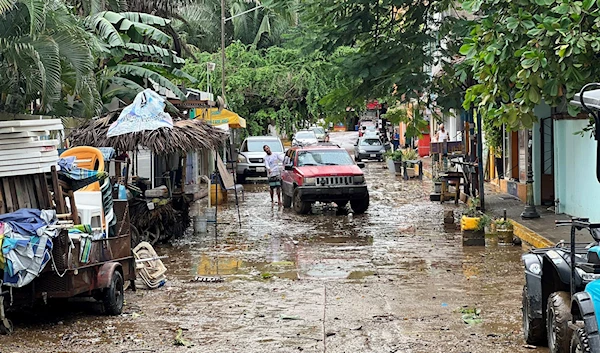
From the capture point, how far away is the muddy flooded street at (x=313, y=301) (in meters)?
9.35

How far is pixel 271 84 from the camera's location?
137 ft

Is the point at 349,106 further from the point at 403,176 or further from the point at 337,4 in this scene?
the point at 403,176

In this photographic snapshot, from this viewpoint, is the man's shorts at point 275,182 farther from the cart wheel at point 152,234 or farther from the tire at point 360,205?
the cart wheel at point 152,234

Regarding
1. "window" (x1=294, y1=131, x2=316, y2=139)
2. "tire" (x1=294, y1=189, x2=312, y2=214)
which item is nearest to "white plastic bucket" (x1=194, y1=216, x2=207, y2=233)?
"tire" (x1=294, y1=189, x2=312, y2=214)

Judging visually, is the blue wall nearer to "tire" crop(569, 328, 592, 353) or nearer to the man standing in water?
the man standing in water

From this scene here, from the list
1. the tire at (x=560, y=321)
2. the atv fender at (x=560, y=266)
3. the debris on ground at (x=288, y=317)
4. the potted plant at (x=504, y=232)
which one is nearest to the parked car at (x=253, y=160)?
the potted plant at (x=504, y=232)

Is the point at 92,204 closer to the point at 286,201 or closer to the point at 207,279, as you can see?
the point at 207,279

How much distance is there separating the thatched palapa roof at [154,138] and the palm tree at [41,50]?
272cm

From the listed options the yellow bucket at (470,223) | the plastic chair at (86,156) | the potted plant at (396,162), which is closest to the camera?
the plastic chair at (86,156)

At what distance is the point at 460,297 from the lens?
1166cm

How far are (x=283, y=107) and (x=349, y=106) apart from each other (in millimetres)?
22257

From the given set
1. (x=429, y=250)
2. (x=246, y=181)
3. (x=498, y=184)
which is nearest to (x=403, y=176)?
(x=246, y=181)

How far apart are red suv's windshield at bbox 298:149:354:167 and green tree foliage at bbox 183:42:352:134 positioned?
15.5 m

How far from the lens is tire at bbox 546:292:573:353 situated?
7.65m
